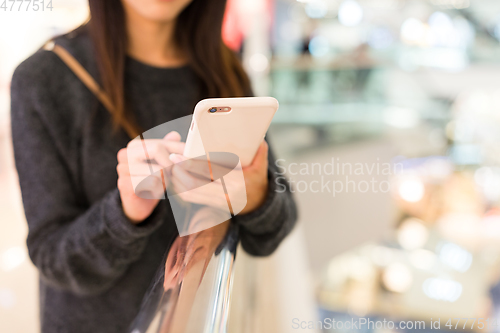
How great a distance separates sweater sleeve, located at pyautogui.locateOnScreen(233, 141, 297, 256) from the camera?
0.31m

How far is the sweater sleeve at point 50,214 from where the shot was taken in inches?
12.9

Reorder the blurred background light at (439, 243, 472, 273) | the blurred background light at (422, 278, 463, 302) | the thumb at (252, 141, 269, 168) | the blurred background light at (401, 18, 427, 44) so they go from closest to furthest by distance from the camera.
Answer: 1. the thumb at (252, 141, 269, 168)
2. the blurred background light at (422, 278, 463, 302)
3. the blurred background light at (439, 243, 472, 273)
4. the blurred background light at (401, 18, 427, 44)

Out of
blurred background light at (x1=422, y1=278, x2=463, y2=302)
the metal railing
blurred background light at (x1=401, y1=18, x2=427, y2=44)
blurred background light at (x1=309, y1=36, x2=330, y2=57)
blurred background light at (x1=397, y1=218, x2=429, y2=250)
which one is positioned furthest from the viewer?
blurred background light at (x1=309, y1=36, x2=330, y2=57)

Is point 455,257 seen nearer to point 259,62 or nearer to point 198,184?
point 259,62

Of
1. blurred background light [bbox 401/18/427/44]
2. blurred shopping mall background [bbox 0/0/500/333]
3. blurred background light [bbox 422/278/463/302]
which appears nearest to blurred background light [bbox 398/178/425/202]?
blurred shopping mall background [bbox 0/0/500/333]

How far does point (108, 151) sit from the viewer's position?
0.36 metres

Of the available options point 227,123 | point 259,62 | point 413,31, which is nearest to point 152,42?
point 227,123

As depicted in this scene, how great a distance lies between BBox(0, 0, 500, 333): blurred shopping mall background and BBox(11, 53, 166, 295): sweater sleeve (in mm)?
1056

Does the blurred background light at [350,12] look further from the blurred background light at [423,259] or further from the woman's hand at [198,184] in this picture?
the woman's hand at [198,184]

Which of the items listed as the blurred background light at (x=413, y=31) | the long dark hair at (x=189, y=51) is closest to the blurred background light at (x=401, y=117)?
the blurred background light at (x=413, y=31)

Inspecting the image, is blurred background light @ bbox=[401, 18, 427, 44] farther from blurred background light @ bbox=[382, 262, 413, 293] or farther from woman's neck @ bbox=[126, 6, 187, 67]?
woman's neck @ bbox=[126, 6, 187, 67]

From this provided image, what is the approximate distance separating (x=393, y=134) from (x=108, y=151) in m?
1.87

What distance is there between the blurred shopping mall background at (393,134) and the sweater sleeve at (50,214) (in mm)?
1056

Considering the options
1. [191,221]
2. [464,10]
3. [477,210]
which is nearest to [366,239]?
[477,210]
